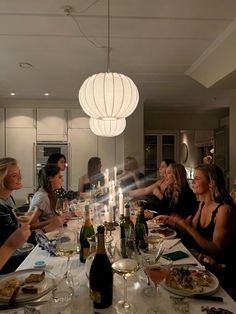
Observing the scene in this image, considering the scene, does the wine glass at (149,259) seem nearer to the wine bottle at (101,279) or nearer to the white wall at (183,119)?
the wine bottle at (101,279)

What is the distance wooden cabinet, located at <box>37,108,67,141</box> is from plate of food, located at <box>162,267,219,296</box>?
4446mm

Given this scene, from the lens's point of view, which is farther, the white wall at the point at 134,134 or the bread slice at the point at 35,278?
the white wall at the point at 134,134

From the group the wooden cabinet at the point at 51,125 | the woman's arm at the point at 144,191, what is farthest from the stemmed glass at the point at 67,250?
the wooden cabinet at the point at 51,125

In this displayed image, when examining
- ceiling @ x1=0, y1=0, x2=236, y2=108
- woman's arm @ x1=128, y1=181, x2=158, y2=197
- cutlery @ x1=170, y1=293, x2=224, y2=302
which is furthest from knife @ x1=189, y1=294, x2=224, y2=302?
woman's arm @ x1=128, y1=181, x2=158, y2=197

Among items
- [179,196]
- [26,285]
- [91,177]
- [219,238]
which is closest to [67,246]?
[26,285]

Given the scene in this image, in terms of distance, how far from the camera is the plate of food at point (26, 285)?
111 cm

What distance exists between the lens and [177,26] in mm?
2490

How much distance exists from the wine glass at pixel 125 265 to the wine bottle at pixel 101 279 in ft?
0.17

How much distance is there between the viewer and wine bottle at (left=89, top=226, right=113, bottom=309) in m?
1.06

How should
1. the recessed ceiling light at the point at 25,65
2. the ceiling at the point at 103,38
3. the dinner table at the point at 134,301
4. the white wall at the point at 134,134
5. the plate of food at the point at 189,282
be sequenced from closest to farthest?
the dinner table at the point at 134,301
the plate of food at the point at 189,282
the ceiling at the point at 103,38
the recessed ceiling light at the point at 25,65
the white wall at the point at 134,134

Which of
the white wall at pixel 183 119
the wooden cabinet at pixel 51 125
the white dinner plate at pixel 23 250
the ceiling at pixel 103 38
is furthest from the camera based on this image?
the white wall at pixel 183 119

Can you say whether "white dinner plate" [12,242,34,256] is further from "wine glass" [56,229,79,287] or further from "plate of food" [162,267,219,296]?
"plate of food" [162,267,219,296]

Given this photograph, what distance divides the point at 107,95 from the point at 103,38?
3.67ft

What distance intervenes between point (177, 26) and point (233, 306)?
2.25 m
